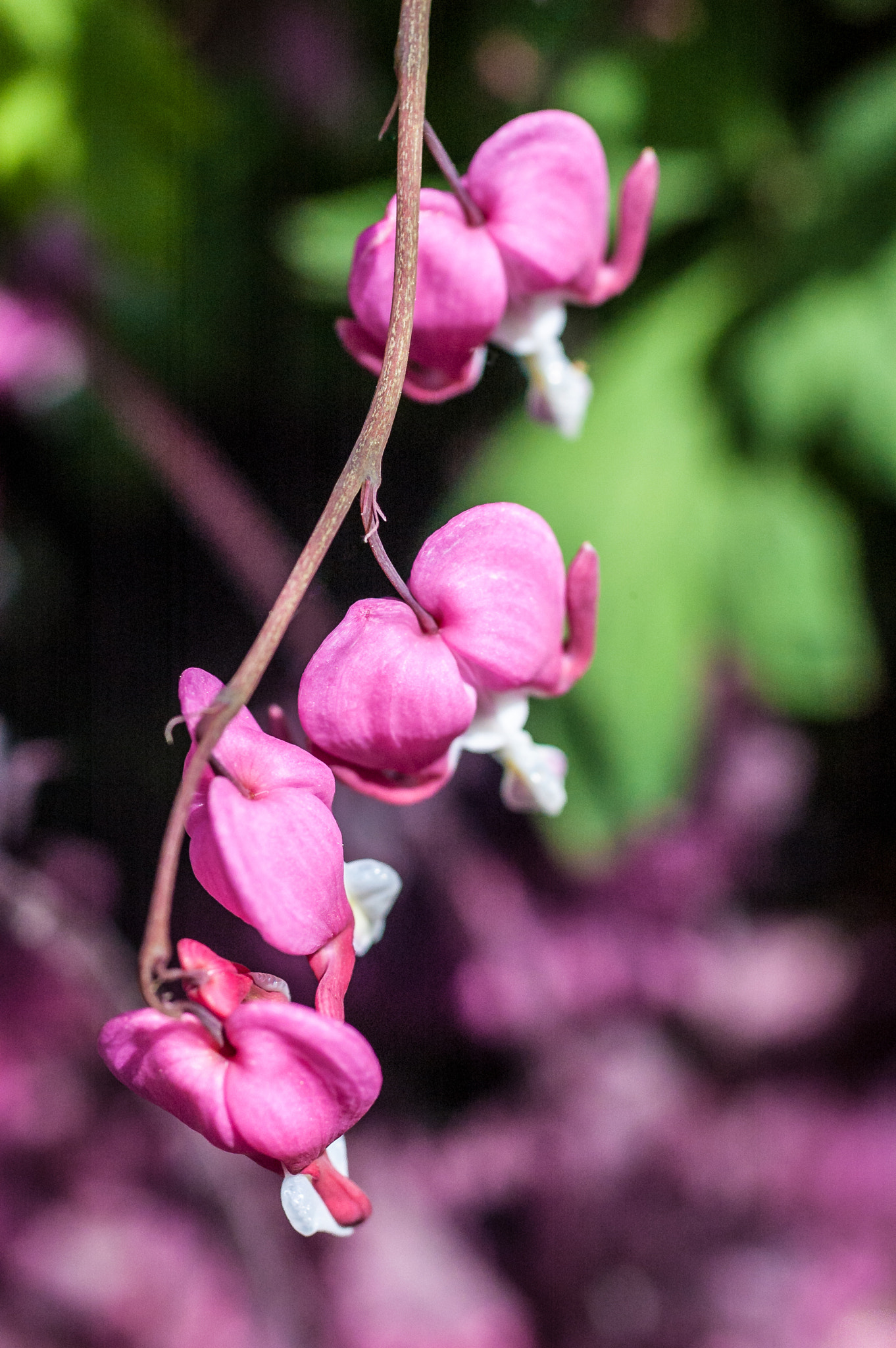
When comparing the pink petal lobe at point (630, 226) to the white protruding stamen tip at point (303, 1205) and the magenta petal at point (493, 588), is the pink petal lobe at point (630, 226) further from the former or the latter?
the white protruding stamen tip at point (303, 1205)

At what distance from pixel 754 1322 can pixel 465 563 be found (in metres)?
1.36

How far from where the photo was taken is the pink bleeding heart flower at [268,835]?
35 cm

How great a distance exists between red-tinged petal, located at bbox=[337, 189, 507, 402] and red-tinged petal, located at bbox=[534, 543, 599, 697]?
0.11 metres

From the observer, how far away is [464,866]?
1532 millimetres

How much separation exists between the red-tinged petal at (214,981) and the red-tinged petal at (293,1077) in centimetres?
1

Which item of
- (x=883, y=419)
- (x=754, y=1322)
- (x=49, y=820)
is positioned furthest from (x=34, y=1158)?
(x=883, y=419)

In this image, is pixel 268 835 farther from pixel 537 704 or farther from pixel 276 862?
pixel 537 704

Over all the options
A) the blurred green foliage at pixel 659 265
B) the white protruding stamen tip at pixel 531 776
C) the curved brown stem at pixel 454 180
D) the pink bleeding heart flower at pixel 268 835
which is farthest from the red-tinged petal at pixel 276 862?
the blurred green foliage at pixel 659 265

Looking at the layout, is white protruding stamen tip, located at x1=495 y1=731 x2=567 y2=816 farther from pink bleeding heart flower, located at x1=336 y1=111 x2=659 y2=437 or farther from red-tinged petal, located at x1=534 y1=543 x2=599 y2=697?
pink bleeding heart flower, located at x1=336 y1=111 x2=659 y2=437

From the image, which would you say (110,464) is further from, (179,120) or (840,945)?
(840,945)

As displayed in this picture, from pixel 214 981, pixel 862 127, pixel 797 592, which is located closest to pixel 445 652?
pixel 214 981

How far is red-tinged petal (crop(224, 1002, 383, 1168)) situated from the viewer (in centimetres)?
34

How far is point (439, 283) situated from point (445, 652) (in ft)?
0.53

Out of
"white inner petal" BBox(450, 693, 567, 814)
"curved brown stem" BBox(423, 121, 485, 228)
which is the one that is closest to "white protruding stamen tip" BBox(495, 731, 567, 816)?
"white inner petal" BBox(450, 693, 567, 814)
